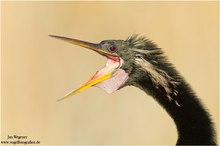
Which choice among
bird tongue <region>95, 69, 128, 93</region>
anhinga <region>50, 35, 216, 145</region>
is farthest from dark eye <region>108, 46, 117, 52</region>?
bird tongue <region>95, 69, 128, 93</region>

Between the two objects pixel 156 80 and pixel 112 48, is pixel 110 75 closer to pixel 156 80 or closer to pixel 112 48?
pixel 112 48

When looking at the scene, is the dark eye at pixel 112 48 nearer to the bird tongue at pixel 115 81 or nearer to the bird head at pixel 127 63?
the bird head at pixel 127 63

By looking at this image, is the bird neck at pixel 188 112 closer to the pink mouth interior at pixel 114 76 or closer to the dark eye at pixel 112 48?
the pink mouth interior at pixel 114 76

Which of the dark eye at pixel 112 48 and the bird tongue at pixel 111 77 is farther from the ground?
the dark eye at pixel 112 48

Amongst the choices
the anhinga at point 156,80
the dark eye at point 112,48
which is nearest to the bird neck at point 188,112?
the anhinga at point 156,80

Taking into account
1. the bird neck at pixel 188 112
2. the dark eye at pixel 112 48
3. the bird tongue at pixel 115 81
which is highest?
the dark eye at pixel 112 48

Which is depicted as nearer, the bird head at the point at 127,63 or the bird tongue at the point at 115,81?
the bird head at the point at 127,63

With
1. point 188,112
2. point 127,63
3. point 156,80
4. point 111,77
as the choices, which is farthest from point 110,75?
point 188,112

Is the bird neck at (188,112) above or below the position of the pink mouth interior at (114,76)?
below
